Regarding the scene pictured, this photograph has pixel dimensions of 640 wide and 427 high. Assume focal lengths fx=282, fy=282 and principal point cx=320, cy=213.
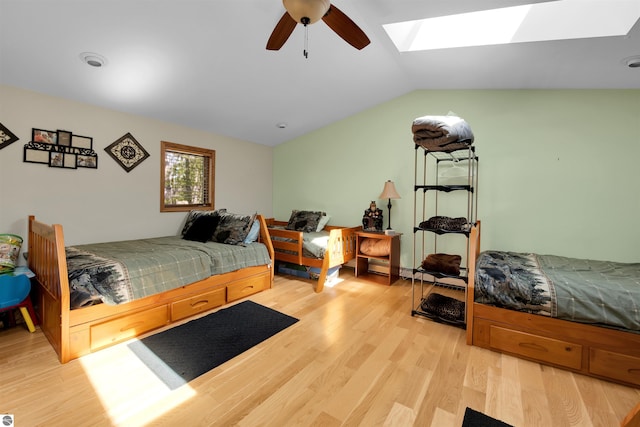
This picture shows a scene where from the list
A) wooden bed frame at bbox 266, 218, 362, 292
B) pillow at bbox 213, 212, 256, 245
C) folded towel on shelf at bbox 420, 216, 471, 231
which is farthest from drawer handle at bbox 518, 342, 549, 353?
pillow at bbox 213, 212, 256, 245

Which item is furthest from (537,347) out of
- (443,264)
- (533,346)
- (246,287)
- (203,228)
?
(203,228)

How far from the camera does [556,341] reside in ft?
6.26

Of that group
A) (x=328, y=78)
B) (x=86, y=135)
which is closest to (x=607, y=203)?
(x=328, y=78)

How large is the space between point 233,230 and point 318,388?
2.05m

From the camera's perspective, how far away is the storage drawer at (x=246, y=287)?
298cm

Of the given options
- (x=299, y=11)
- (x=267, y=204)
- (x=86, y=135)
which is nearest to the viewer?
(x=299, y=11)

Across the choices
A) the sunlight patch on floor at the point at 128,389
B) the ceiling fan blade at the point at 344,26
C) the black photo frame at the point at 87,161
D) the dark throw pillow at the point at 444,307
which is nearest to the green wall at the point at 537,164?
the dark throw pillow at the point at 444,307

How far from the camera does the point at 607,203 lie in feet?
9.22

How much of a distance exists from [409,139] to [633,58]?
2.07m

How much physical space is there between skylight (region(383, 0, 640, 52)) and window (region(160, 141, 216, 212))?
290 centimetres

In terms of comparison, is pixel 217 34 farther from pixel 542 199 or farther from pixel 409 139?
pixel 542 199

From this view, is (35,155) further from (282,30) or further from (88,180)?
(282,30)

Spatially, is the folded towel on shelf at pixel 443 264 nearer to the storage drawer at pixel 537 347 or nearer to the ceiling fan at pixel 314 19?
the storage drawer at pixel 537 347

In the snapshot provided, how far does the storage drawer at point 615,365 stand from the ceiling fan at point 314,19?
2.52 m
